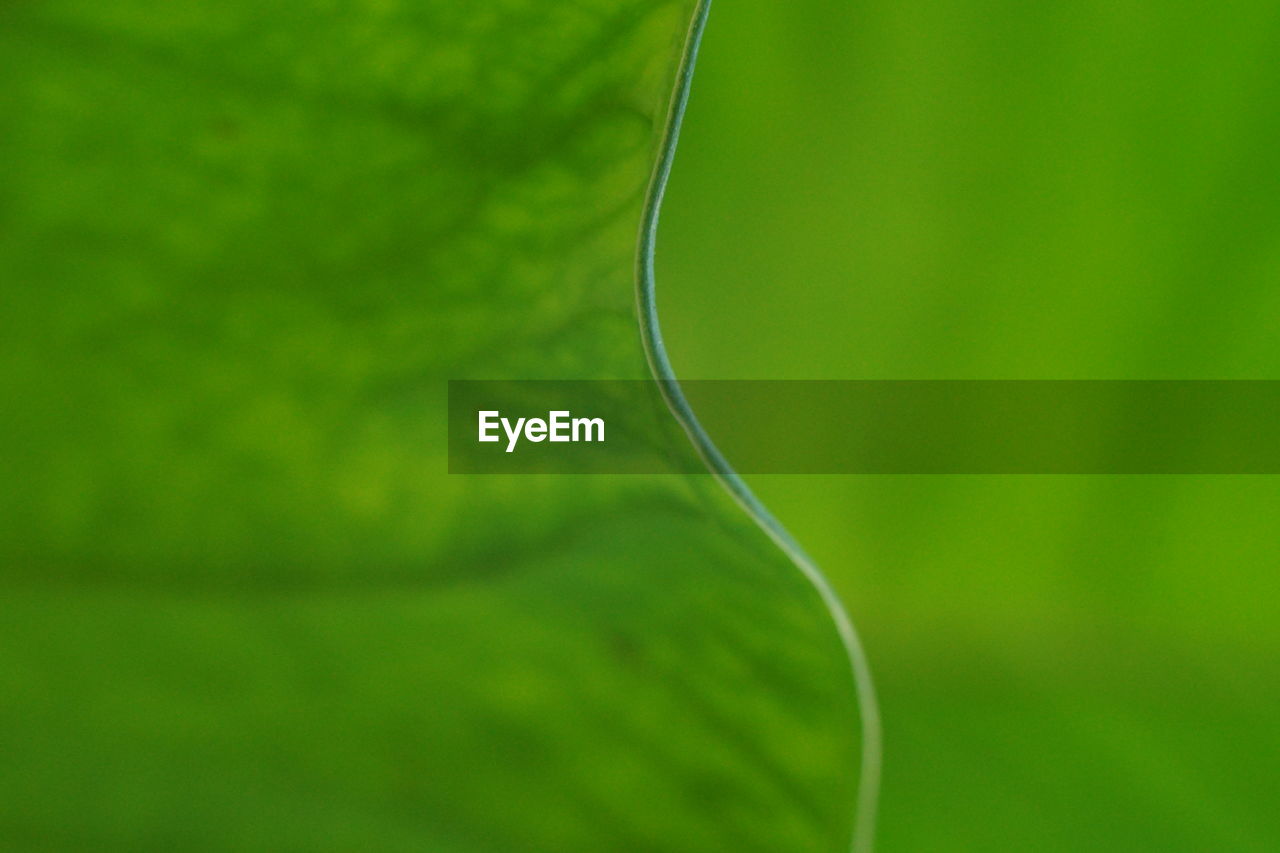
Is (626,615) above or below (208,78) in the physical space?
below

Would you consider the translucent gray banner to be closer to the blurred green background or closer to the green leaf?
the blurred green background

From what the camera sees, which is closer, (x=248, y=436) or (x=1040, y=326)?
(x=248, y=436)

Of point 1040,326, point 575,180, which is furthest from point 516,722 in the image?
point 1040,326

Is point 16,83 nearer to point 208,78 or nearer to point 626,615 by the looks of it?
point 208,78

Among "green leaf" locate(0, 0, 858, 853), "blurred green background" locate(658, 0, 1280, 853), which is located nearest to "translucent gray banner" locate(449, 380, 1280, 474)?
"blurred green background" locate(658, 0, 1280, 853)

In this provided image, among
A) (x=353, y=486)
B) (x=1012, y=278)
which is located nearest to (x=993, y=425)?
(x=1012, y=278)

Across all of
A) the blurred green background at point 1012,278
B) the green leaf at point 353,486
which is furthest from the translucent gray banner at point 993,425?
the green leaf at point 353,486

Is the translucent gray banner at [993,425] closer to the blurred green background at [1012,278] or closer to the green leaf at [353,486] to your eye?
the blurred green background at [1012,278]
